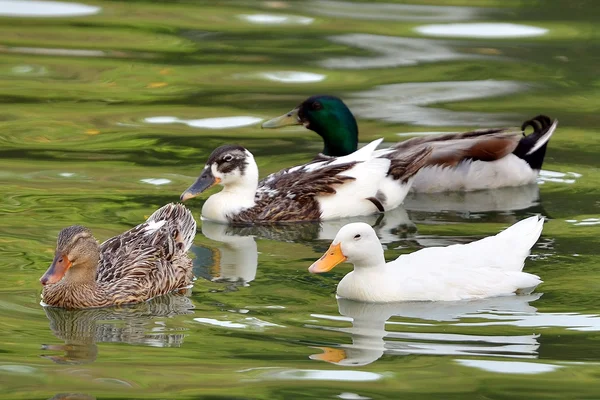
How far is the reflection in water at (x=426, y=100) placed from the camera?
1617 centimetres

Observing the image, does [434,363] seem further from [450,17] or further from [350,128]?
[450,17]

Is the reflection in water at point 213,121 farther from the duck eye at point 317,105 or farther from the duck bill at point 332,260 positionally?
the duck bill at point 332,260

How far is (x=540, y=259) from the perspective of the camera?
1116 cm

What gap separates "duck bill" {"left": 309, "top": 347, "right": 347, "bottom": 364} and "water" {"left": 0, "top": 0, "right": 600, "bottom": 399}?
0.02m

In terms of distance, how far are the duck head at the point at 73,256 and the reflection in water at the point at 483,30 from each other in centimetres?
1031

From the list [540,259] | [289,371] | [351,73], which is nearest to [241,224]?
[540,259]

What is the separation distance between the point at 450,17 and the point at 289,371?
1240 cm

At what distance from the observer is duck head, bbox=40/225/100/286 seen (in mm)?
9766

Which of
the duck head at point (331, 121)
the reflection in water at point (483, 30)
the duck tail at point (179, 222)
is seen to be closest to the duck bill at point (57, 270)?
the duck tail at point (179, 222)

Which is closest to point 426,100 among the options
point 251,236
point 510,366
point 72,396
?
point 251,236

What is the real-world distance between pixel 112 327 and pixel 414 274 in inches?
79.7

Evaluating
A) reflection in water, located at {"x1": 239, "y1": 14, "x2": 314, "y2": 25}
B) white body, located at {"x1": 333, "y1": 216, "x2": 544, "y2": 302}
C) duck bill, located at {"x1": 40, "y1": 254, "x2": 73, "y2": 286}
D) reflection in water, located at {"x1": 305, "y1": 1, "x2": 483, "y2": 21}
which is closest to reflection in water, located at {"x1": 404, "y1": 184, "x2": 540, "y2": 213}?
white body, located at {"x1": 333, "y1": 216, "x2": 544, "y2": 302}

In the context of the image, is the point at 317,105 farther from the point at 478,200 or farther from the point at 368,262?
the point at 368,262

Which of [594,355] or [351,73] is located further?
[351,73]
